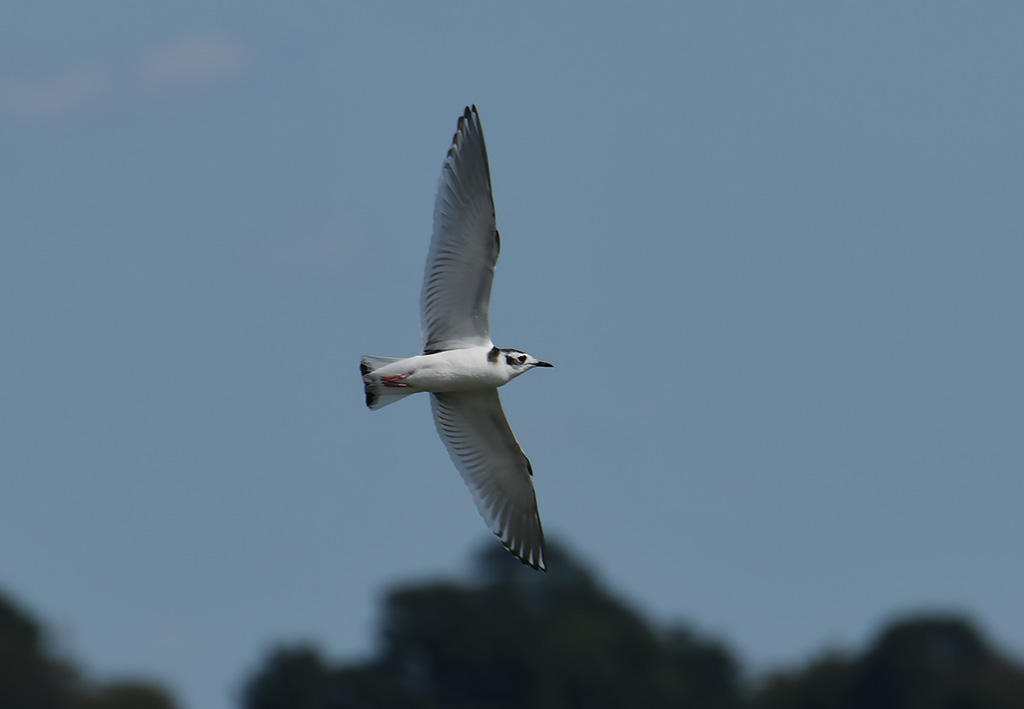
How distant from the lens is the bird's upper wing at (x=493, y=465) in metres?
15.0

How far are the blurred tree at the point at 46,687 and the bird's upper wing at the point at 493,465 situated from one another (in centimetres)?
3203

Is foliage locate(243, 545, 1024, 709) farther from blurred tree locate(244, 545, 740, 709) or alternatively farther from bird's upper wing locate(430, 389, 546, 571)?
bird's upper wing locate(430, 389, 546, 571)

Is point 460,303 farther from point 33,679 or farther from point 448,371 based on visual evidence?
point 33,679

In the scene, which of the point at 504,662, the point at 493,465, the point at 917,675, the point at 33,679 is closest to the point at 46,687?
the point at 33,679

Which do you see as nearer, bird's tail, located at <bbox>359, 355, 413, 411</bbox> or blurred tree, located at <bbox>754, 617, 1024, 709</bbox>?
bird's tail, located at <bbox>359, 355, 413, 411</bbox>

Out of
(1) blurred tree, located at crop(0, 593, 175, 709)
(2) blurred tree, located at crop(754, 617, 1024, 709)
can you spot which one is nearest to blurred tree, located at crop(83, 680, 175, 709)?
(1) blurred tree, located at crop(0, 593, 175, 709)

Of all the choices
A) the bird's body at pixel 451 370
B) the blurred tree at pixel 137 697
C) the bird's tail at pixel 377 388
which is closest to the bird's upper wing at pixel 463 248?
the bird's body at pixel 451 370

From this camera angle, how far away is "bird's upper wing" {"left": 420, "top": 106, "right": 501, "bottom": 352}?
1412cm

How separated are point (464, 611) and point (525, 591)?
4.76 m

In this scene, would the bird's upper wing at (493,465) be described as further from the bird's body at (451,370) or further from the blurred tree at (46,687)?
the blurred tree at (46,687)

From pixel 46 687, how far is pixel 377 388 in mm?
38605

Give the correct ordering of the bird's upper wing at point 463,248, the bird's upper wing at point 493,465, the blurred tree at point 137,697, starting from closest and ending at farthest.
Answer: the bird's upper wing at point 463,248 → the bird's upper wing at point 493,465 → the blurred tree at point 137,697

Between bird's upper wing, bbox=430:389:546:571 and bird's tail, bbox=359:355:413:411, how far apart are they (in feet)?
2.89

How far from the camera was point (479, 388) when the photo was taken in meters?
14.5
